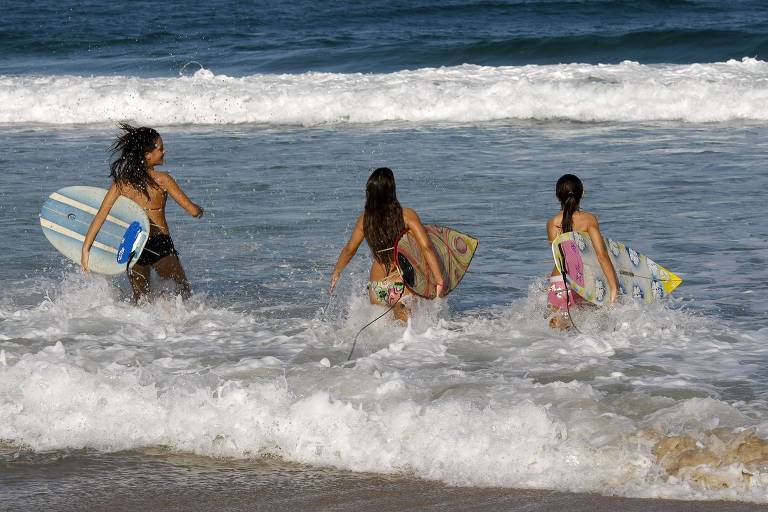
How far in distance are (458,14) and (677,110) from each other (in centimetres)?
1502

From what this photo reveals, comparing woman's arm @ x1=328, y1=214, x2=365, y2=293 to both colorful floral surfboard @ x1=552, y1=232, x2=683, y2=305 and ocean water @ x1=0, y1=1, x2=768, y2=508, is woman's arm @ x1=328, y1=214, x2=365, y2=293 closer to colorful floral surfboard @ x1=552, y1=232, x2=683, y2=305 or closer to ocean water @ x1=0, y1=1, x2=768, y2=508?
ocean water @ x1=0, y1=1, x2=768, y2=508

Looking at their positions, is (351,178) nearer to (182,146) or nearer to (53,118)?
(182,146)

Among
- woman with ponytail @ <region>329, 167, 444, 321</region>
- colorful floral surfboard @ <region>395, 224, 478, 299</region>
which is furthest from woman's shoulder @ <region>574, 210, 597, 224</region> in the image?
woman with ponytail @ <region>329, 167, 444, 321</region>

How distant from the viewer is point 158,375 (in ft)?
21.2

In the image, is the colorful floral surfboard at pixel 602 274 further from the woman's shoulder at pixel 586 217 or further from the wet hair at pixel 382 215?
the wet hair at pixel 382 215

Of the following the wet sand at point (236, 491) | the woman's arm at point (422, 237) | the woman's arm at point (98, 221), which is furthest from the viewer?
the woman's arm at point (98, 221)

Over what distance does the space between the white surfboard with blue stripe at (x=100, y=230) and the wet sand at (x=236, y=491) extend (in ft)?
7.39

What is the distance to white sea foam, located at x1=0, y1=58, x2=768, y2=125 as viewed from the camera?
58.8 feet

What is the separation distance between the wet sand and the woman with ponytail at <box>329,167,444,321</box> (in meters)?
1.98

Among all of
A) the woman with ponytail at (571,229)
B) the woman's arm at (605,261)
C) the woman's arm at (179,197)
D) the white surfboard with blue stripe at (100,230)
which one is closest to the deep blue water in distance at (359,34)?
the white surfboard with blue stripe at (100,230)

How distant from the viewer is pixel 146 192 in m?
7.59

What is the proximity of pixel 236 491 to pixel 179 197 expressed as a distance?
287cm

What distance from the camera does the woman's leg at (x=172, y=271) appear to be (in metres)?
7.70

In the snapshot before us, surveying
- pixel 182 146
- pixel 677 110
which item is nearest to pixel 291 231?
pixel 182 146
